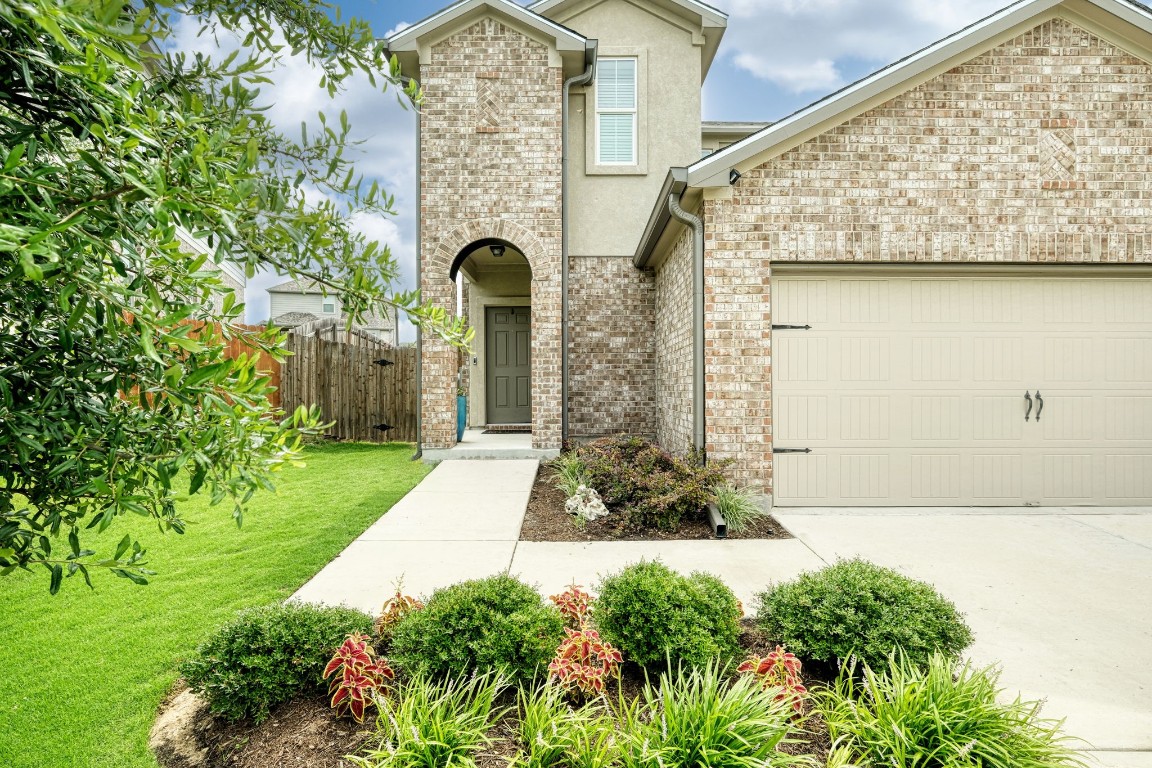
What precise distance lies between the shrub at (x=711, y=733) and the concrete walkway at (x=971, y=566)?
1.31 metres

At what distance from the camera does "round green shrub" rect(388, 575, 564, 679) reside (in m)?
2.42

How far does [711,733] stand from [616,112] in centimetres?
973

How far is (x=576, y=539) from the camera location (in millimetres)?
5148

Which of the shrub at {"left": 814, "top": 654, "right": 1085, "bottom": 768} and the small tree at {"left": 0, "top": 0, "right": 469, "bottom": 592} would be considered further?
the shrub at {"left": 814, "top": 654, "right": 1085, "bottom": 768}

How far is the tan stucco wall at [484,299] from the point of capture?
12023 mm

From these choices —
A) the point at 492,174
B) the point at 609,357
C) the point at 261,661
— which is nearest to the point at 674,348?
the point at 609,357

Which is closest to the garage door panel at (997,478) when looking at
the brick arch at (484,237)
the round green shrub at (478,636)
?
the round green shrub at (478,636)

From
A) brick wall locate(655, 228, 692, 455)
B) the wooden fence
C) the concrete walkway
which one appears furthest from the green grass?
the wooden fence

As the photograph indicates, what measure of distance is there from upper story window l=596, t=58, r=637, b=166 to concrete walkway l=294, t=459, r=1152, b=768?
6239 millimetres

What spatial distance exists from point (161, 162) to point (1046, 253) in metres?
7.29

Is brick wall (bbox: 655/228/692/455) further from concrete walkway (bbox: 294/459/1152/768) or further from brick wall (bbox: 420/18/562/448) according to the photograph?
concrete walkway (bbox: 294/459/1152/768)

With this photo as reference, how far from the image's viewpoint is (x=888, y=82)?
18.7 feet

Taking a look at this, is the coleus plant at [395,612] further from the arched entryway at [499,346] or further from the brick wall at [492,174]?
the arched entryway at [499,346]

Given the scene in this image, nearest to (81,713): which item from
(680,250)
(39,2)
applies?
(39,2)
